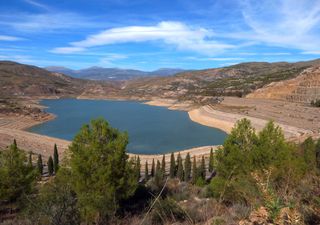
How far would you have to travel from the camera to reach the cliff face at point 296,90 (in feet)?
320

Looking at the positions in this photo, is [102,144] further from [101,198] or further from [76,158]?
[101,198]

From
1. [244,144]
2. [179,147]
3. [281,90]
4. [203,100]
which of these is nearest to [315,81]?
[281,90]

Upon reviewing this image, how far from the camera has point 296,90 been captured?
103 meters

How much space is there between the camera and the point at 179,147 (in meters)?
59.0

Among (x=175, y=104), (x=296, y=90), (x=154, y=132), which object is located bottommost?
(x=154, y=132)

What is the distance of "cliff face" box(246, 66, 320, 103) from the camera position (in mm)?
97650

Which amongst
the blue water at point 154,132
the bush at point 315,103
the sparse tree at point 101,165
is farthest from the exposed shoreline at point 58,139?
the sparse tree at point 101,165

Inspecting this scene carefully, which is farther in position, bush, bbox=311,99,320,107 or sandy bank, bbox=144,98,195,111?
sandy bank, bbox=144,98,195,111

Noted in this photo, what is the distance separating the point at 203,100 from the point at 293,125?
5134cm

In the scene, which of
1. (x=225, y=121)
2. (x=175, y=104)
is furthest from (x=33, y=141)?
(x=175, y=104)

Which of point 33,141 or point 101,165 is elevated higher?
point 101,165

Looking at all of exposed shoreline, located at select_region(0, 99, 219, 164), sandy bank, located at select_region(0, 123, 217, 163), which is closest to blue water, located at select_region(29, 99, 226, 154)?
exposed shoreline, located at select_region(0, 99, 219, 164)

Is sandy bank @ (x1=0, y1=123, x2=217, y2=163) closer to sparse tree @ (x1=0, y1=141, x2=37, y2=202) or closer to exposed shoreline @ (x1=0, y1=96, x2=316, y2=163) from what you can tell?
exposed shoreline @ (x1=0, y1=96, x2=316, y2=163)

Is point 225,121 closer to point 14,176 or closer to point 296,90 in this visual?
point 296,90
